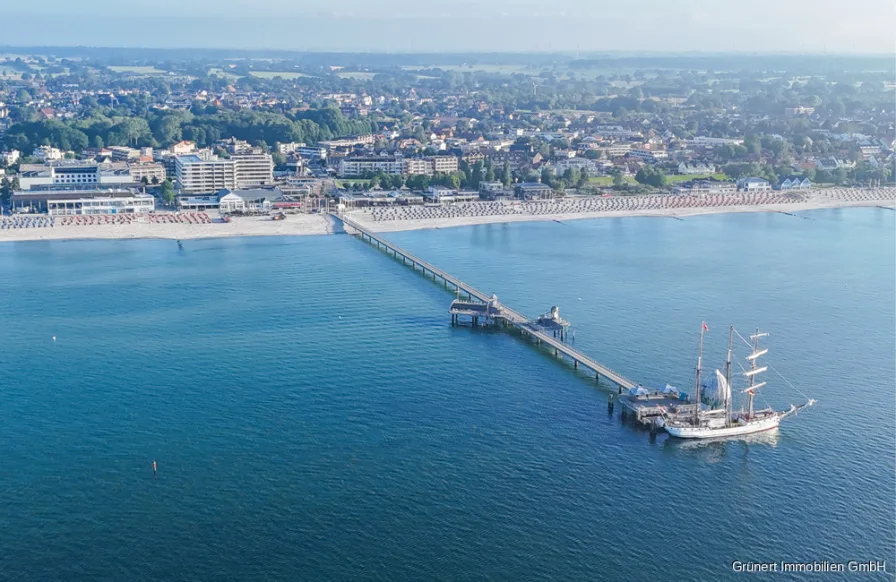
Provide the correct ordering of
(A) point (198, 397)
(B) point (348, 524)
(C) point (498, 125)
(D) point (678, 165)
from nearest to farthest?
(B) point (348, 524)
(A) point (198, 397)
(D) point (678, 165)
(C) point (498, 125)

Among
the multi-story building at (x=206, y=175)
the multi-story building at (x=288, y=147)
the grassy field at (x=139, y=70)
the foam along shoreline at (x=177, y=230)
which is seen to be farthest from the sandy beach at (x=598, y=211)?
the grassy field at (x=139, y=70)

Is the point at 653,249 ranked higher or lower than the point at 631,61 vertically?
lower

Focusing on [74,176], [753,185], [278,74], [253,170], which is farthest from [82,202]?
[278,74]

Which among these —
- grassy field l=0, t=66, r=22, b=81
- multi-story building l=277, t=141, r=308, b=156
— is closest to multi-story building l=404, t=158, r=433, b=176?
multi-story building l=277, t=141, r=308, b=156

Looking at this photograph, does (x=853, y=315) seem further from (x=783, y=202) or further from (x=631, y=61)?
(x=631, y=61)

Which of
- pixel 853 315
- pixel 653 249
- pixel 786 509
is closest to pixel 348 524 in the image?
pixel 786 509

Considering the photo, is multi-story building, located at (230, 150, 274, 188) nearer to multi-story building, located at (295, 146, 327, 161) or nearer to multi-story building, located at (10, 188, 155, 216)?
multi-story building, located at (10, 188, 155, 216)

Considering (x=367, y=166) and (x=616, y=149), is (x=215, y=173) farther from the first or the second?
(x=616, y=149)
